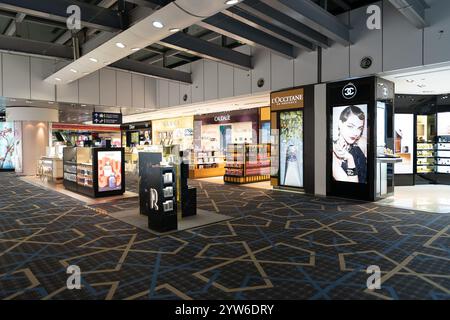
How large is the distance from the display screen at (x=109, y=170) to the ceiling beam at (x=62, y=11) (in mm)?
3364

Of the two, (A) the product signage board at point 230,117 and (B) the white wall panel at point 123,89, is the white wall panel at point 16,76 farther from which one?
(A) the product signage board at point 230,117

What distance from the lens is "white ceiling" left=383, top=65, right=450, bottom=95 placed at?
711cm

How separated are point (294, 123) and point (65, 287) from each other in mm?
7395

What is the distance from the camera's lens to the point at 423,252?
163 inches

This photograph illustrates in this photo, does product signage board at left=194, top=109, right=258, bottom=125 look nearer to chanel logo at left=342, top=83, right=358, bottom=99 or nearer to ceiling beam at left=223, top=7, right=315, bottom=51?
ceiling beam at left=223, top=7, right=315, bottom=51

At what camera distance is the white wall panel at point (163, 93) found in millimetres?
14105

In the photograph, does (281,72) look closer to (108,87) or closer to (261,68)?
(261,68)

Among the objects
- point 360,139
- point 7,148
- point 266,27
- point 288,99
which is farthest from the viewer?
point 7,148

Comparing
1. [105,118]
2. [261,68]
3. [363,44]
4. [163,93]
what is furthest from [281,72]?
[105,118]

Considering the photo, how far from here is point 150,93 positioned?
14.6m

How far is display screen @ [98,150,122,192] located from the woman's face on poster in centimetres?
598

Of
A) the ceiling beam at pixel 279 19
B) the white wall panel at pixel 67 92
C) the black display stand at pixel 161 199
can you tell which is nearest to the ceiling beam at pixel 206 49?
the ceiling beam at pixel 279 19

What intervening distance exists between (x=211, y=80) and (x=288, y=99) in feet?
11.8
